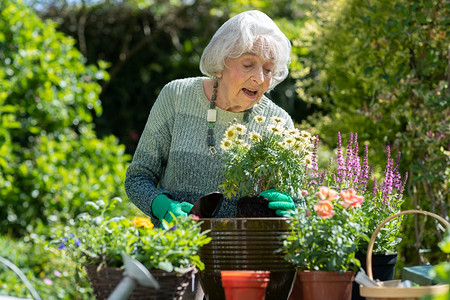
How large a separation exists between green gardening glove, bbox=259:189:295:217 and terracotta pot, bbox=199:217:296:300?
13 centimetres

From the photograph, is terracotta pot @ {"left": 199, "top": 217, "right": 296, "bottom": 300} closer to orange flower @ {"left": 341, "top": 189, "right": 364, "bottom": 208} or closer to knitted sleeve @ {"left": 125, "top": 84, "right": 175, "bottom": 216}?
orange flower @ {"left": 341, "top": 189, "right": 364, "bottom": 208}

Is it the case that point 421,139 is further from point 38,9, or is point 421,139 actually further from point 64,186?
point 38,9

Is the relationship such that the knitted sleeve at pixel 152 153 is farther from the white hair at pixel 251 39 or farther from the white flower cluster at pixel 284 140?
the white flower cluster at pixel 284 140

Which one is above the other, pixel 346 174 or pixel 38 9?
pixel 38 9

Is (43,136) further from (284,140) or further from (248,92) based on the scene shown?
(284,140)

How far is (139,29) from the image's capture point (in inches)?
289

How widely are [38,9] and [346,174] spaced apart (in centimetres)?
574

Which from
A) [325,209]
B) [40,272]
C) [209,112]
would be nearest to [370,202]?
[325,209]

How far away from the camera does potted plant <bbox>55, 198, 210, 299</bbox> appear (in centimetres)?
132

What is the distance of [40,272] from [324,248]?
3.49m

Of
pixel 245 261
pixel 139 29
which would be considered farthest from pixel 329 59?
pixel 139 29

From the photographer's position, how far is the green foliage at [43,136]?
5.01 metres

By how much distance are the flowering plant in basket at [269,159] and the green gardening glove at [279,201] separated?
4 centimetres

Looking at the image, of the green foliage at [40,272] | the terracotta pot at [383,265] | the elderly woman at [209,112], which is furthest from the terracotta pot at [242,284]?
the green foliage at [40,272]
